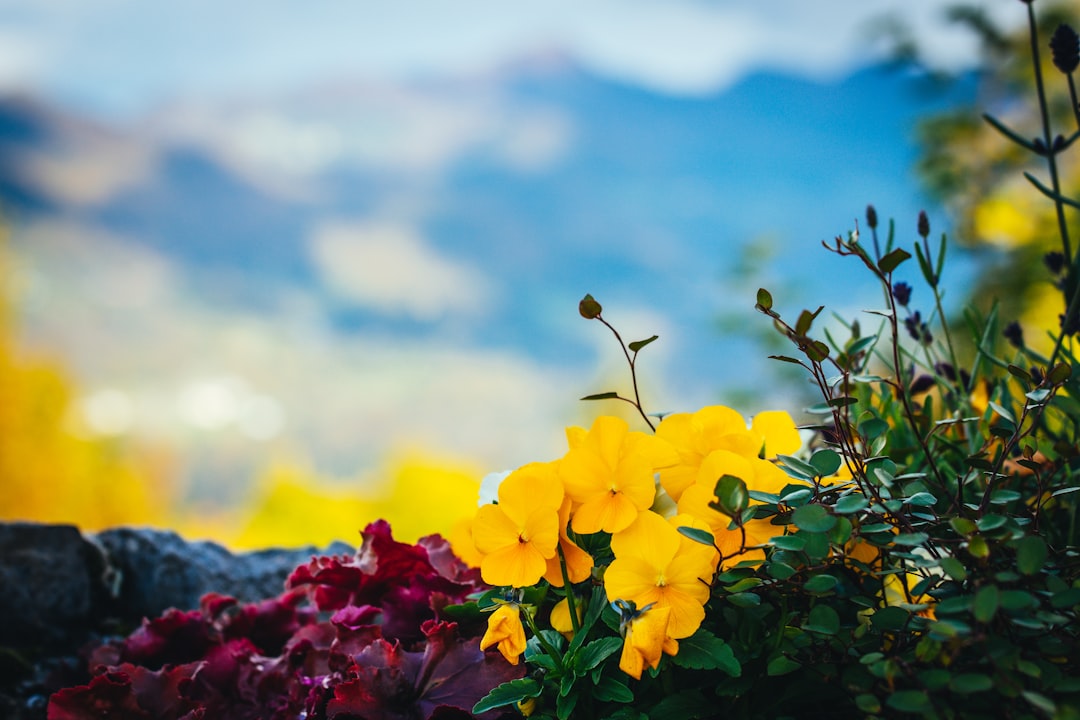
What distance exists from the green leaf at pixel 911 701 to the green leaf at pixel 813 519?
156mm

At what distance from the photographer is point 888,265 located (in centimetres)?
88

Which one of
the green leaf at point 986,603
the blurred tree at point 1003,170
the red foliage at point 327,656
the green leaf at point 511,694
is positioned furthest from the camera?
the blurred tree at point 1003,170

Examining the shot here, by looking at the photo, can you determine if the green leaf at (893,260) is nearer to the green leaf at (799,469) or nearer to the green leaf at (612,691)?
the green leaf at (799,469)

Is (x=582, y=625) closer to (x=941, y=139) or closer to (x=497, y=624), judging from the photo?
(x=497, y=624)

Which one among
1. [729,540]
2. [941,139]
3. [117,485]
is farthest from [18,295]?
[729,540]

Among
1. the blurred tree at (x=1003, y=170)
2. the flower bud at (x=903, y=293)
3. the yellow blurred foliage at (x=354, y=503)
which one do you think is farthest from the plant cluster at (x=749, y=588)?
the yellow blurred foliage at (x=354, y=503)

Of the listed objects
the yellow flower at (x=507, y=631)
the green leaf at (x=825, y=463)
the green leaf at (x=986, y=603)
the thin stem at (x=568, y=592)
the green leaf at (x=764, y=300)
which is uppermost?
the green leaf at (x=764, y=300)

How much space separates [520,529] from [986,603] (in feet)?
1.52

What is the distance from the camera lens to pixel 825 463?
0.90m

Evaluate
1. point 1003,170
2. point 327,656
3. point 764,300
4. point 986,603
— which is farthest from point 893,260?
point 1003,170

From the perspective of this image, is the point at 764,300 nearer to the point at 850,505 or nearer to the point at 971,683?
the point at 850,505

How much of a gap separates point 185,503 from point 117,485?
10.7 meters

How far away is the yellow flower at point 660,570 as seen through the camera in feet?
2.98

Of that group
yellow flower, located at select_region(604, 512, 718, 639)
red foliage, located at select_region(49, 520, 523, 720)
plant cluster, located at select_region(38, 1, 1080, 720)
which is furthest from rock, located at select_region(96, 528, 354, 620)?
yellow flower, located at select_region(604, 512, 718, 639)
